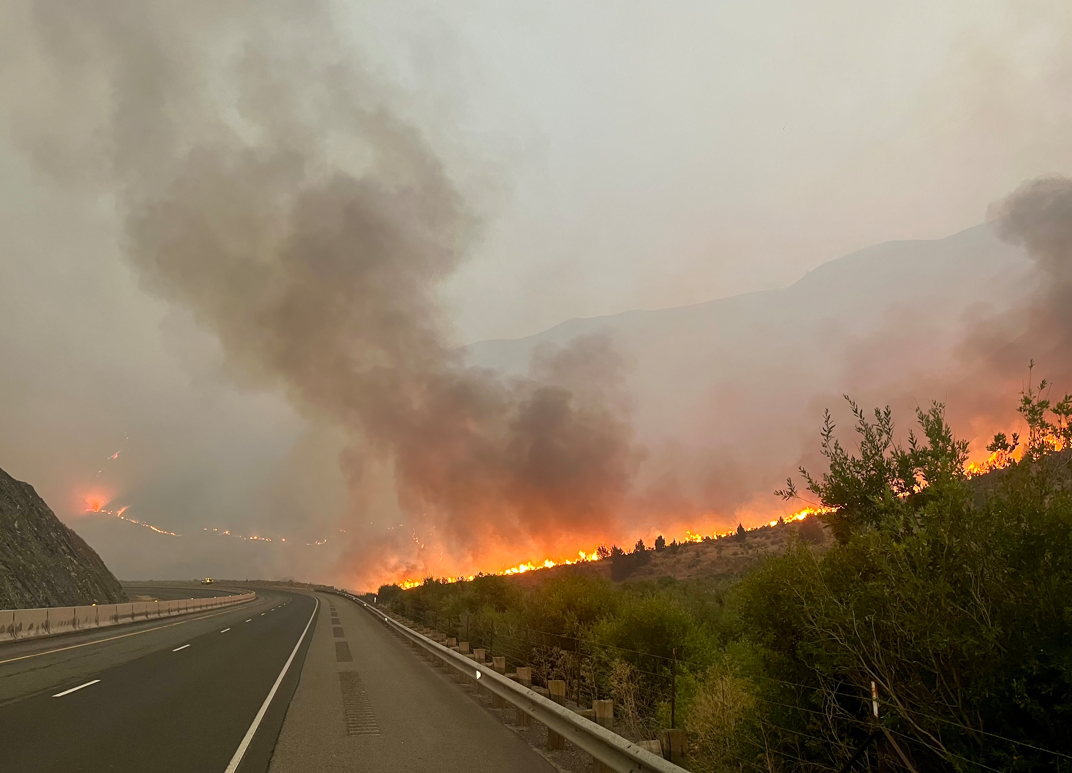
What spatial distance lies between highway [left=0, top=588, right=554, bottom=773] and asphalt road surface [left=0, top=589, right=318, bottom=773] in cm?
2

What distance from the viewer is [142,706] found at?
36.0 ft

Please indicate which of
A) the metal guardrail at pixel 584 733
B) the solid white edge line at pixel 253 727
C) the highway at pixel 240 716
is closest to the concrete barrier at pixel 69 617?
the highway at pixel 240 716

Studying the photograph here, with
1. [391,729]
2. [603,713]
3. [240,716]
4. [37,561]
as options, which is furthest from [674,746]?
[37,561]

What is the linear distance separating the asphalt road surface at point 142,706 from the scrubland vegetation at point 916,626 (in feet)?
17.5

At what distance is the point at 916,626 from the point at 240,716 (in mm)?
9270

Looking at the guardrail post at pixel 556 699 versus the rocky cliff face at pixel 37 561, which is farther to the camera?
the rocky cliff face at pixel 37 561

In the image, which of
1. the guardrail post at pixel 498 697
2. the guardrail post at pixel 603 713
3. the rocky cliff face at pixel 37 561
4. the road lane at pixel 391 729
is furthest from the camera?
the rocky cliff face at pixel 37 561

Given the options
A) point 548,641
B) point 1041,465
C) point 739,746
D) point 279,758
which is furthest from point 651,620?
point 1041,465

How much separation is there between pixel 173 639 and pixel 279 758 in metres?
20.7

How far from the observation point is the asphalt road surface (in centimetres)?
765

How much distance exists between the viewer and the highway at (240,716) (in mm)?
7648

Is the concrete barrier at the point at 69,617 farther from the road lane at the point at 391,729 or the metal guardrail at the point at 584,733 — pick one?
the metal guardrail at the point at 584,733

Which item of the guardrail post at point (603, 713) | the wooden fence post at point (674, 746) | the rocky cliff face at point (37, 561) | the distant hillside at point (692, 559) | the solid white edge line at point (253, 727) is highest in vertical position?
the distant hillside at point (692, 559)

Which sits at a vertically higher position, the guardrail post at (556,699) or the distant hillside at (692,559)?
the distant hillside at (692,559)
